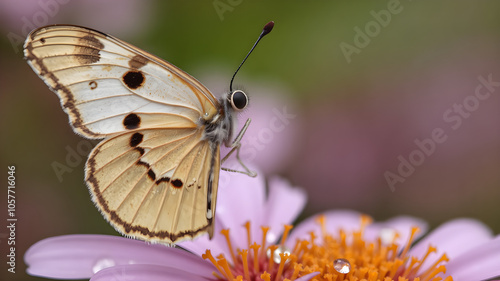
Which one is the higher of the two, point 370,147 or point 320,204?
point 370,147

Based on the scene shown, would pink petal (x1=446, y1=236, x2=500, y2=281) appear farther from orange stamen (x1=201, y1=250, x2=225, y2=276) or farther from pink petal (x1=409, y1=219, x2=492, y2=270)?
orange stamen (x1=201, y1=250, x2=225, y2=276)

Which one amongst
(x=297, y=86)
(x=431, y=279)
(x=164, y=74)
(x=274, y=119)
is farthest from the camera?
(x=297, y=86)

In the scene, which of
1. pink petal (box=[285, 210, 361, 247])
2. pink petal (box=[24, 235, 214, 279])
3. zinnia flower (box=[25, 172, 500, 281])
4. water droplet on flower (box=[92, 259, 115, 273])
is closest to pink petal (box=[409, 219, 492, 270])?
zinnia flower (box=[25, 172, 500, 281])

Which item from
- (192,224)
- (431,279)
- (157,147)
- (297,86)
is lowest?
(431,279)

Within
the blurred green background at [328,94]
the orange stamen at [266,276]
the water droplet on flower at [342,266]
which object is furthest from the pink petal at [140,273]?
the blurred green background at [328,94]

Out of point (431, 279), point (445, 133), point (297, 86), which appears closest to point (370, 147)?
point (445, 133)

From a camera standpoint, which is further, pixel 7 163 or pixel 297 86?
pixel 297 86

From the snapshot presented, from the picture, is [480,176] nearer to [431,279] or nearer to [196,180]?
[431,279]
